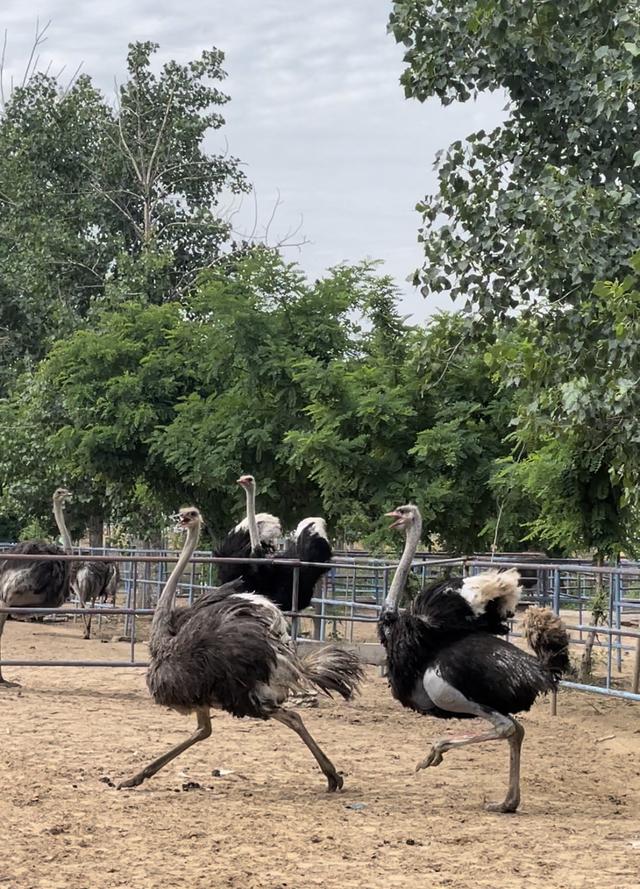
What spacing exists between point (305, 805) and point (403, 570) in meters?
1.78

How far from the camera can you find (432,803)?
7.09 metres

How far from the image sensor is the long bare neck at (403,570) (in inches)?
308

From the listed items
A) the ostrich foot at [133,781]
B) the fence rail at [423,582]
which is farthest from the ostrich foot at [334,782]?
the fence rail at [423,582]

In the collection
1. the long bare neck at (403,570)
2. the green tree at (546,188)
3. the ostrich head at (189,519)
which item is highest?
the green tree at (546,188)

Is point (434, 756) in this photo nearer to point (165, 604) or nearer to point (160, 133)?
point (165, 604)

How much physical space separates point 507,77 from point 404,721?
459cm

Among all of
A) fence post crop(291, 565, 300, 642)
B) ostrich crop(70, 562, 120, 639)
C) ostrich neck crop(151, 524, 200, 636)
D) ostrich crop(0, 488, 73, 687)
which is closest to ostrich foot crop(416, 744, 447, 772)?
ostrich neck crop(151, 524, 200, 636)

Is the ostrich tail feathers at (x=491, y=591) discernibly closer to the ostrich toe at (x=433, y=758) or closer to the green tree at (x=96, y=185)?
the ostrich toe at (x=433, y=758)

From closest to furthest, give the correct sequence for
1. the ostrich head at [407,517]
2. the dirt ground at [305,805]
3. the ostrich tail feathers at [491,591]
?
the dirt ground at [305,805]
the ostrich tail feathers at [491,591]
the ostrich head at [407,517]

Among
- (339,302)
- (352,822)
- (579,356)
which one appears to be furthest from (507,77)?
(339,302)

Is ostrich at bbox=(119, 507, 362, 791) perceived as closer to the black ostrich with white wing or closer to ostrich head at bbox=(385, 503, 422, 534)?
ostrich head at bbox=(385, 503, 422, 534)

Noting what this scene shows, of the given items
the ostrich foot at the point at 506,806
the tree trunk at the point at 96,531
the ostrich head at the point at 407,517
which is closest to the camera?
the ostrich foot at the point at 506,806

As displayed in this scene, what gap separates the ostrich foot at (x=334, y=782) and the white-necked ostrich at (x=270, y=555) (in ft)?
13.4

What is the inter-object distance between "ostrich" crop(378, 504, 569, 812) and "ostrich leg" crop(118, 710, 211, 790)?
1.05 metres
